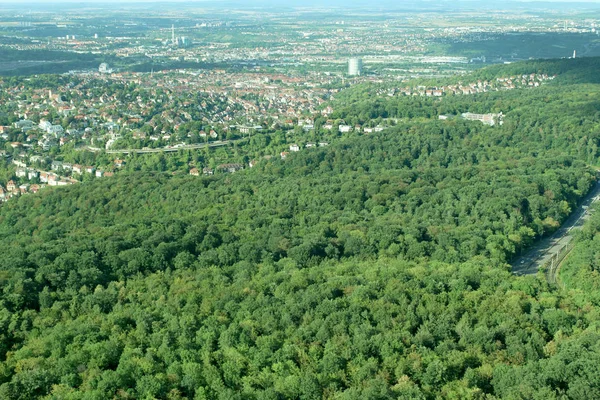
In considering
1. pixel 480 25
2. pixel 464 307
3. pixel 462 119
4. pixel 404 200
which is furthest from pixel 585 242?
pixel 480 25

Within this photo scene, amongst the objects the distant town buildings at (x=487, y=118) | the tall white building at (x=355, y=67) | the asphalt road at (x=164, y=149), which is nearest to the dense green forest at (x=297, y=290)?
the asphalt road at (x=164, y=149)

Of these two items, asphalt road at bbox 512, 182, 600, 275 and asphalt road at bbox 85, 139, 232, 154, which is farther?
asphalt road at bbox 85, 139, 232, 154

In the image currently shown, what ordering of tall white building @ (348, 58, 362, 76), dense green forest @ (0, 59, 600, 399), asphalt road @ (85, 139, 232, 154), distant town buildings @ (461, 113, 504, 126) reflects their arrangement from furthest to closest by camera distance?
tall white building @ (348, 58, 362, 76)
distant town buildings @ (461, 113, 504, 126)
asphalt road @ (85, 139, 232, 154)
dense green forest @ (0, 59, 600, 399)

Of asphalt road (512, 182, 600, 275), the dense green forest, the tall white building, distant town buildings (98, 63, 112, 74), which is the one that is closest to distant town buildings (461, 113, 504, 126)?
the dense green forest

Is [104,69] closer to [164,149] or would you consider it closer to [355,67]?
[355,67]

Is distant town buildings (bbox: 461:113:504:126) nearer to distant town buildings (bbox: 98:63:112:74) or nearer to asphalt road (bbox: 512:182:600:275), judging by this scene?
asphalt road (bbox: 512:182:600:275)

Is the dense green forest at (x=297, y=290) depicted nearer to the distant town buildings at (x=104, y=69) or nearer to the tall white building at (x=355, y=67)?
the tall white building at (x=355, y=67)

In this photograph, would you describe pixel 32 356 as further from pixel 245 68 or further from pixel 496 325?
pixel 245 68
